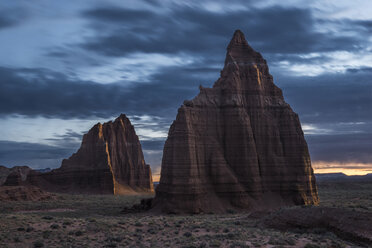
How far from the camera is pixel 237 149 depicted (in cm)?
5141

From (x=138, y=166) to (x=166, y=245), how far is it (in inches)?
4037

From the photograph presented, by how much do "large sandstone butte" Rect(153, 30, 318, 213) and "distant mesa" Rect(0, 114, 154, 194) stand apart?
62444 millimetres

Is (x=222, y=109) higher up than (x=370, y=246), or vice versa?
(x=222, y=109)

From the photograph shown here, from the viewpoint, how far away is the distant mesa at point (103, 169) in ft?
352

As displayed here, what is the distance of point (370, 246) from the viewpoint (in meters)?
24.0

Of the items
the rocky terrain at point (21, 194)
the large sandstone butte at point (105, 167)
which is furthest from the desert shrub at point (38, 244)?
the large sandstone butte at point (105, 167)

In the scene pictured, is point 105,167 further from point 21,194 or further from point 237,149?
point 237,149

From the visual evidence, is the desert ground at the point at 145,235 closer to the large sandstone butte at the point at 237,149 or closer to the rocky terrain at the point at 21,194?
the large sandstone butte at the point at 237,149

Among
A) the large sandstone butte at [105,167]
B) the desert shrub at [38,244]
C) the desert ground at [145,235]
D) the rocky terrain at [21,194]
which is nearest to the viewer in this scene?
the desert shrub at [38,244]

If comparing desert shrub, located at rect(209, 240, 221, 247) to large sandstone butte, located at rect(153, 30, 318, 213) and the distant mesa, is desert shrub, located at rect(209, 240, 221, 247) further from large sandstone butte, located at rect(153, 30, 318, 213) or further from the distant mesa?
the distant mesa

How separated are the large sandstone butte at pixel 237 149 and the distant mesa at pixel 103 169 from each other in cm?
6244

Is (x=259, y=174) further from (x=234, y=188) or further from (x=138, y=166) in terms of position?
(x=138, y=166)

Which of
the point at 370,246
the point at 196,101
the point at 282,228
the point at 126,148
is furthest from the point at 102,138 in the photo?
the point at 370,246

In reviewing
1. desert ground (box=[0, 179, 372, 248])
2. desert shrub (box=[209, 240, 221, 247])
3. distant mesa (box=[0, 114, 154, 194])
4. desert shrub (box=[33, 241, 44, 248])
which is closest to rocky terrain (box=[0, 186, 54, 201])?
distant mesa (box=[0, 114, 154, 194])
